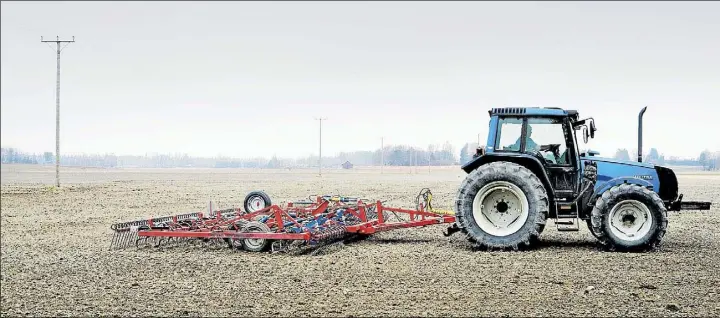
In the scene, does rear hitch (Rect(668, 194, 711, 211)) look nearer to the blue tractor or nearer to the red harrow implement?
the blue tractor

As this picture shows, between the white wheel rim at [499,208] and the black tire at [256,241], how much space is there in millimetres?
3598

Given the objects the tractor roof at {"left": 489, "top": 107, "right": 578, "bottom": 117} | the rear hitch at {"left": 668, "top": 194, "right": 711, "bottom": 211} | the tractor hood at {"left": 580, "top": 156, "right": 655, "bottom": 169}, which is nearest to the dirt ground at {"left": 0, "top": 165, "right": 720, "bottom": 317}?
the rear hitch at {"left": 668, "top": 194, "right": 711, "bottom": 211}

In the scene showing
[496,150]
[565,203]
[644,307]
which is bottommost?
[644,307]

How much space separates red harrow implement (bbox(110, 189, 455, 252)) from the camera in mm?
11109

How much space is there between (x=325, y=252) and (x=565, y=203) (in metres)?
4.31

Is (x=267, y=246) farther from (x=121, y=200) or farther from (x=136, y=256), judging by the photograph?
(x=121, y=200)

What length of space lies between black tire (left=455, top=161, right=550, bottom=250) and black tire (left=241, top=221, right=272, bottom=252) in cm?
328

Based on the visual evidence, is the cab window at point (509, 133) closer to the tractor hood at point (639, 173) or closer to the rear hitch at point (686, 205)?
the tractor hood at point (639, 173)

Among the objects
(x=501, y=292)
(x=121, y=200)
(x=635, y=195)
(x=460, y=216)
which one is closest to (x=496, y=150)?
(x=460, y=216)

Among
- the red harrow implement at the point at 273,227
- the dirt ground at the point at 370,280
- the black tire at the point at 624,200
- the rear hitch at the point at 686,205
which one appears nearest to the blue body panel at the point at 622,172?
the rear hitch at the point at 686,205

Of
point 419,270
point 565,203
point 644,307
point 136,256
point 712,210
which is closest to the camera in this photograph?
point 644,307

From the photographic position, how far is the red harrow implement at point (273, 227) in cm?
1111

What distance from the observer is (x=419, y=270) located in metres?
9.45

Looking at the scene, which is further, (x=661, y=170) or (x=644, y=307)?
(x=661, y=170)
